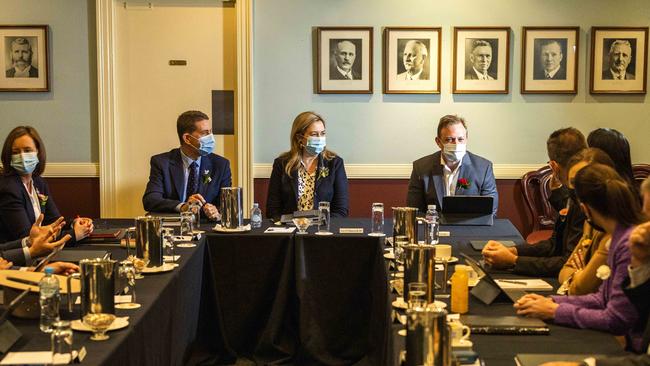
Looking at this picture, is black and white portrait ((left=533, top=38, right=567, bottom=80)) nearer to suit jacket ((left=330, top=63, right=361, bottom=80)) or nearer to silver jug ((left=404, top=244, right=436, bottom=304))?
suit jacket ((left=330, top=63, right=361, bottom=80))

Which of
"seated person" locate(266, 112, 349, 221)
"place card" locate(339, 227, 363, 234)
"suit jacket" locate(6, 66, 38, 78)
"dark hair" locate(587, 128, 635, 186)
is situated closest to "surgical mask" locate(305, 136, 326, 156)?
"seated person" locate(266, 112, 349, 221)

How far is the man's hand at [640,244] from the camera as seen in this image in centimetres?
235

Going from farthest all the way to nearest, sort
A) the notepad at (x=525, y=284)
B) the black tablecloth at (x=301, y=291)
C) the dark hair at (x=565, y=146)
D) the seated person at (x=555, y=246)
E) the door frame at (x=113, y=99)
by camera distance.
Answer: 1. the door frame at (x=113, y=99)
2. the black tablecloth at (x=301, y=291)
3. the dark hair at (x=565, y=146)
4. the seated person at (x=555, y=246)
5. the notepad at (x=525, y=284)

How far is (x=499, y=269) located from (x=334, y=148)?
2.87 metres

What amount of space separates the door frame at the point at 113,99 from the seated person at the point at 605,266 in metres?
3.76

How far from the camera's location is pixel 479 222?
484 cm

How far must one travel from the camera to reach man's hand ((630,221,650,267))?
2.35m

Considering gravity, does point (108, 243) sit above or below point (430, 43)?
below

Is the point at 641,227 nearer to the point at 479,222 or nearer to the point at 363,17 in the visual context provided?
the point at 479,222

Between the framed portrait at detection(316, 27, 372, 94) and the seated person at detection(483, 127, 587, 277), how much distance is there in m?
2.35

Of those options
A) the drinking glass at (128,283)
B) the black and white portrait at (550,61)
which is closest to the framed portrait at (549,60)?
the black and white portrait at (550,61)

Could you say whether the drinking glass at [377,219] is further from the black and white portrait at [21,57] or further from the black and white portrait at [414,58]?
the black and white portrait at [21,57]

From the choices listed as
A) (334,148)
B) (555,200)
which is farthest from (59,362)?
(334,148)

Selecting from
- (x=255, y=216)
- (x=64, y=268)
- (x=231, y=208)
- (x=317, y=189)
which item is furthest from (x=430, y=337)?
(x=317, y=189)
